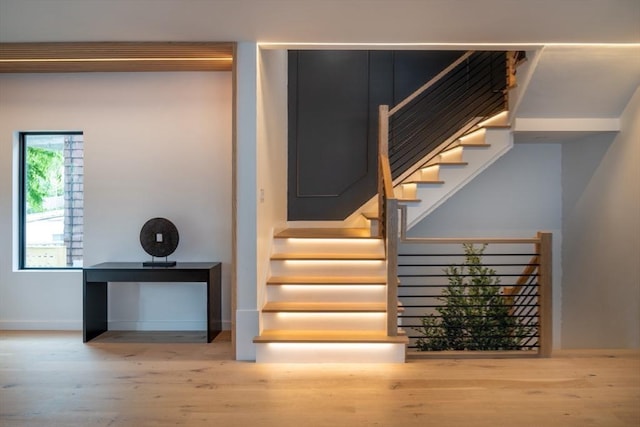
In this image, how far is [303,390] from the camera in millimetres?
3201

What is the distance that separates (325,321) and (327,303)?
0.22 metres

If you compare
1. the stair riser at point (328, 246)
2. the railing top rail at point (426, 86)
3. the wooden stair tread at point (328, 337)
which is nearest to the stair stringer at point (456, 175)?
the stair riser at point (328, 246)

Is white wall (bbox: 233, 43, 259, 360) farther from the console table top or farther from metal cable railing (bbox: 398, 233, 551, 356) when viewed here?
metal cable railing (bbox: 398, 233, 551, 356)

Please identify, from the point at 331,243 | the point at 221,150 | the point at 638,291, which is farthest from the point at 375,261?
the point at 638,291

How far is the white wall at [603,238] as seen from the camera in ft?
14.9

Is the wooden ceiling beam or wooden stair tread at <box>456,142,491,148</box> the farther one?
wooden stair tread at <box>456,142,491,148</box>

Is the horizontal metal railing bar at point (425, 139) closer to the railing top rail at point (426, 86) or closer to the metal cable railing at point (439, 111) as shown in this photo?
the metal cable railing at point (439, 111)

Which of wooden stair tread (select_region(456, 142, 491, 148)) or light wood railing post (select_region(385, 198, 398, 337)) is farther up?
wooden stair tread (select_region(456, 142, 491, 148))

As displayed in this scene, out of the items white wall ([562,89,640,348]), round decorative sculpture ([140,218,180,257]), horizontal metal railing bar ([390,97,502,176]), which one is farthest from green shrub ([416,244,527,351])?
round decorative sculpture ([140,218,180,257])

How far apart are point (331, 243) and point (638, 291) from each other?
114 inches

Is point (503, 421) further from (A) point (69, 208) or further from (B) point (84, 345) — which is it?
(A) point (69, 208)

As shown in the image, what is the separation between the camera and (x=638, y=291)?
4.45 meters

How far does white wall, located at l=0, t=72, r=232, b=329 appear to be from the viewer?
4.71 meters

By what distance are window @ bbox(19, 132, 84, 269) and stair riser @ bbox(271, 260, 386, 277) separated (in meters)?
2.17
